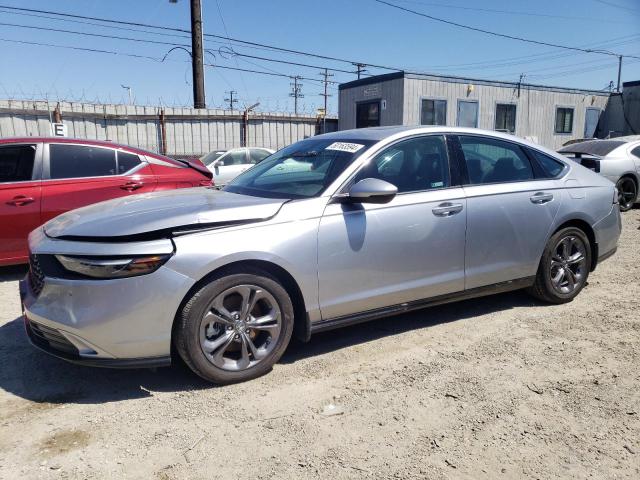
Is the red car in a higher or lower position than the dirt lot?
higher

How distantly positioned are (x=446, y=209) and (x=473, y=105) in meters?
16.1

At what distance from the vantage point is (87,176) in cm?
586

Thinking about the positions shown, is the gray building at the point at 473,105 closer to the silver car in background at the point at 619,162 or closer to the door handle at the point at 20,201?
the silver car in background at the point at 619,162

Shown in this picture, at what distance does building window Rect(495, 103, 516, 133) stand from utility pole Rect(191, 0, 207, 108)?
10576 mm

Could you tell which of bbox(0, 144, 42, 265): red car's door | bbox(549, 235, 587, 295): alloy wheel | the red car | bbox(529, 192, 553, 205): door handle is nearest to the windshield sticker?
bbox(529, 192, 553, 205): door handle

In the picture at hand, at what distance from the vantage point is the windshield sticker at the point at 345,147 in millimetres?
3887

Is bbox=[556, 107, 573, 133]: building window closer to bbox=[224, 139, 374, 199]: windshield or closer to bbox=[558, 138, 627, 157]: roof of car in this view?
bbox=[558, 138, 627, 157]: roof of car

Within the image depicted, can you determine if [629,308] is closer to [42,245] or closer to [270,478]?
[270,478]

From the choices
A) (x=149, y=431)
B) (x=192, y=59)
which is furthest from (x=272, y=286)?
(x=192, y=59)

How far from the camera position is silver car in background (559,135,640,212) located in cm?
998

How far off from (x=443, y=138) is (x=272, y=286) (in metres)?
1.90

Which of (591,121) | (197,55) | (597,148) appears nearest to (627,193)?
(597,148)

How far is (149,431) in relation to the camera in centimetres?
278

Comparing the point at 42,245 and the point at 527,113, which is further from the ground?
the point at 527,113
